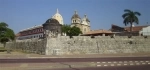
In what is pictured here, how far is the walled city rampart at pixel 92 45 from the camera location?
3591cm

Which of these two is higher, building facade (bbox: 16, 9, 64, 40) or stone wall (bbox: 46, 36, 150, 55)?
building facade (bbox: 16, 9, 64, 40)

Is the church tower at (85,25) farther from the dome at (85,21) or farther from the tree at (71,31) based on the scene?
the tree at (71,31)

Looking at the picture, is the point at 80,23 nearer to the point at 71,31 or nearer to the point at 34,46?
the point at 71,31

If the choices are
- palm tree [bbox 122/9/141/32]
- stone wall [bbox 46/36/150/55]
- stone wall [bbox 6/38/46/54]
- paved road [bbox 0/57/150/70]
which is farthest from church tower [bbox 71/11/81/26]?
paved road [bbox 0/57/150/70]

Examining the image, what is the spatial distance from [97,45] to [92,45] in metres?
0.82

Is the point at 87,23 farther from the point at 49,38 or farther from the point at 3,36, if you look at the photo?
the point at 49,38

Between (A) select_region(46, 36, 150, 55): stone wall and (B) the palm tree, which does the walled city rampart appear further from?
(B) the palm tree

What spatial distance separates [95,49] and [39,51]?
9.24 meters

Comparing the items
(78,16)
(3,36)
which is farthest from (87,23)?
(3,36)

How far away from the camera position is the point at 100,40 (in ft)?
124

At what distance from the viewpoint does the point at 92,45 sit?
122 ft

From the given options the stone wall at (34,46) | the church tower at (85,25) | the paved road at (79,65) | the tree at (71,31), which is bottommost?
the paved road at (79,65)

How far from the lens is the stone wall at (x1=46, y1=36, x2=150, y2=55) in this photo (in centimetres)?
3597

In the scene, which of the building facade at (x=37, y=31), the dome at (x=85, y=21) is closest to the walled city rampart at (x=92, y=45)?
the building facade at (x=37, y=31)
